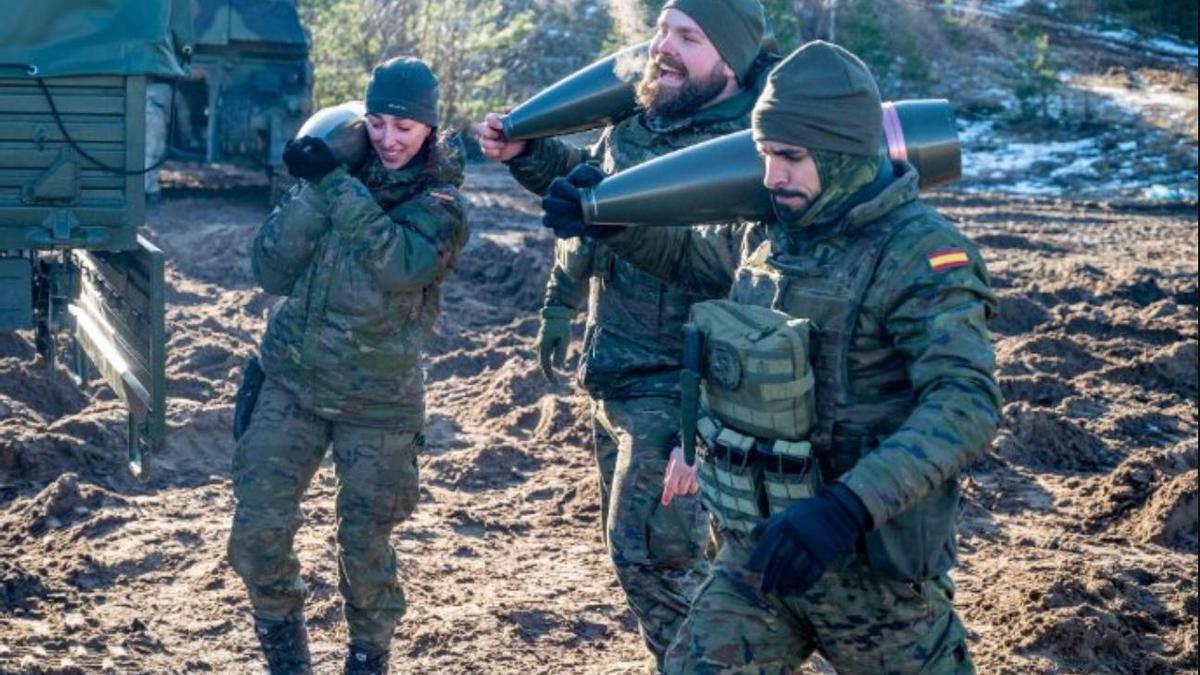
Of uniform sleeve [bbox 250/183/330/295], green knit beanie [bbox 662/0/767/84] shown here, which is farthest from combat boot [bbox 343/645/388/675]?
green knit beanie [bbox 662/0/767/84]

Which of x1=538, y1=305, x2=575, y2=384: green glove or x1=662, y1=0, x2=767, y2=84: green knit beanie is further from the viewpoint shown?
x1=538, y1=305, x2=575, y2=384: green glove

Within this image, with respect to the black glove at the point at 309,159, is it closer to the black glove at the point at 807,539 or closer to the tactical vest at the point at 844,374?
the tactical vest at the point at 844,374

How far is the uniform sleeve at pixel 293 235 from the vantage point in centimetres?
505

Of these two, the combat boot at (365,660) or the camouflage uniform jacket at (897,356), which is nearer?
the camouflage uniform jacket at (897,356)

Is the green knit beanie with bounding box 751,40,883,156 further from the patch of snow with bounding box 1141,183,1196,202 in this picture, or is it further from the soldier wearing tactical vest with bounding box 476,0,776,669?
the patch of snow with bounding box 1141,183,1196,202

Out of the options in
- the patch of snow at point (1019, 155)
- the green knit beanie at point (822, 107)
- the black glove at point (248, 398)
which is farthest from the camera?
the patch of snow at point (1019, 155)

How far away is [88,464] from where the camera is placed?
768 cm

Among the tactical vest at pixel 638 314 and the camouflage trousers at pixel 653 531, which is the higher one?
the tactical vest at pixel 638 314

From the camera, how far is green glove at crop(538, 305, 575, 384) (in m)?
5.69

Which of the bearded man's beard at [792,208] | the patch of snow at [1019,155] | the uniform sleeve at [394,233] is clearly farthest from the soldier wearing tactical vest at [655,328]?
the patch of snow at [1019,155]

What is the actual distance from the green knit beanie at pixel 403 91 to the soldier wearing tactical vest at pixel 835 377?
1.37 meters

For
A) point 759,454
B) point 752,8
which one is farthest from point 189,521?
point 759,454

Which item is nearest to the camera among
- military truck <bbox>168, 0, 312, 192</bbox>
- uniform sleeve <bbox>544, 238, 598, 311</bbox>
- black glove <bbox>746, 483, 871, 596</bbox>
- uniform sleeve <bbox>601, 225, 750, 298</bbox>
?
black glove <bbox>746, 483, 871, 596</bbox>

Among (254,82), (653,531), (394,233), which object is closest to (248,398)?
(394,233)
